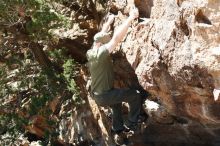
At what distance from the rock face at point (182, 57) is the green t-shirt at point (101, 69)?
43cm

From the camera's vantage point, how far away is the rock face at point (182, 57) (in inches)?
227

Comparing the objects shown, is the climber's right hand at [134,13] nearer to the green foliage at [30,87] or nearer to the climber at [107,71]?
the climber at [107,71]

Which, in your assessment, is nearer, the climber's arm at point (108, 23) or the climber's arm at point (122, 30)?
the climber's arm at point (122, 30)

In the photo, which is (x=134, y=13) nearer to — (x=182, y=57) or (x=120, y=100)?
(x=182, y=57)

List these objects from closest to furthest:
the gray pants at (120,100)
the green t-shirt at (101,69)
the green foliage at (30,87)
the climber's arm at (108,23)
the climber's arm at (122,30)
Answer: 1. the climber's arm at (122,30)
2. the green t-shirt at (101,69)
3. the gray pants at (120,100)
4. the climber's arm at (108,23)
5. the green foliage at (30,87)

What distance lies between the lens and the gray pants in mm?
7766

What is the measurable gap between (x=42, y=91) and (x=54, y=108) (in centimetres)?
75

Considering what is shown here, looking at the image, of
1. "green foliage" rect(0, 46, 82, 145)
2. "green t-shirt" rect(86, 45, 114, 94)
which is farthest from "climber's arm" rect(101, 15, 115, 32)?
"green foliage" rect(0, 46, 82, 145)

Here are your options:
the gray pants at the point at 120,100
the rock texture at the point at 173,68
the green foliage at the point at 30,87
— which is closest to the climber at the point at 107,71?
the gray pants at the point at 120,100

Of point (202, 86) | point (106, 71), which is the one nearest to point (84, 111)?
point (106, 71)

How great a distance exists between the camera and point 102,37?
24.9ft

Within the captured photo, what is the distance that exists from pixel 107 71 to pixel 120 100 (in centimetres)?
59

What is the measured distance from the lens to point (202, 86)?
625 cm

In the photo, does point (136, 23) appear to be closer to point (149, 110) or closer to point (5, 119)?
point (149, 110)
